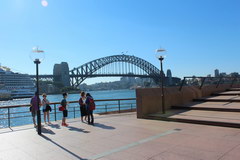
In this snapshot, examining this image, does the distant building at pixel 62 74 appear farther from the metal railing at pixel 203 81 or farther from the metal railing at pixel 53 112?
the metal railing at pixel 203 81

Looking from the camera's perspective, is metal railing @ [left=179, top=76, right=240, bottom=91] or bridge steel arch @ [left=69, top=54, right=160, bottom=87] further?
bridge steel arch @ [left=69, top=54, right=160, bottom=87]

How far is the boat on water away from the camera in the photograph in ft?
250

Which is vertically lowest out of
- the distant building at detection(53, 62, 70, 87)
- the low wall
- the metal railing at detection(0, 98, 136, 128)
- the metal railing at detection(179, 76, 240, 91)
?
the metal railing at detection(0, 98, 136, 128)

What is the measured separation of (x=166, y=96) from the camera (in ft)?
31.9

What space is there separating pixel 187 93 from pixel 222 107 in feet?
8.77

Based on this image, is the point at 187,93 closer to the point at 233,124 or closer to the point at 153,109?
the point at 153,109

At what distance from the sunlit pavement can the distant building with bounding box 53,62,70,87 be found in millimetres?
90174

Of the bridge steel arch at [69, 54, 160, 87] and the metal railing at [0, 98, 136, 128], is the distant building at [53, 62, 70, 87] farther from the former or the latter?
the metal railing at [0, 98, 136, 128]

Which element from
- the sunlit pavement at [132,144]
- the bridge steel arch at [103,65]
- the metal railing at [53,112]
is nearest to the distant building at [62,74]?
the bridge steel arch at [103,65]

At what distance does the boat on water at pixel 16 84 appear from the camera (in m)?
76.1

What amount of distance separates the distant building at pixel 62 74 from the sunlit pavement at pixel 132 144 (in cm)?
9017

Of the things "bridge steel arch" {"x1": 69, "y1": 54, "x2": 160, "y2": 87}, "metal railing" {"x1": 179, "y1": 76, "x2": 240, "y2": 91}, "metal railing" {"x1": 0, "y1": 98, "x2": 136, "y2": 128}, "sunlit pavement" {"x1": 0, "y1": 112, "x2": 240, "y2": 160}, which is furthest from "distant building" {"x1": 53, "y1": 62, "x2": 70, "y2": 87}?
"sunlit pavement" {"x1": 0, "y1": 112, "x2": 240, "y2": 160}

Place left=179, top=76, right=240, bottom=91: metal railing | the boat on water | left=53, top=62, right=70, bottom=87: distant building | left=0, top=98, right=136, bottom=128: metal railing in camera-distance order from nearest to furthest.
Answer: left=0, top=98, right=136, bottom=128: metal railing, left=179, top=76, right=240, bottom=91: metal railing, the boat on water, left=53, top=62, right=70, bottom=87: distant building

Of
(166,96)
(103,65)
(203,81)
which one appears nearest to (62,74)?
(103,65)
